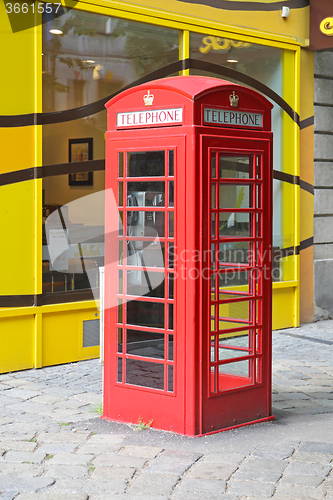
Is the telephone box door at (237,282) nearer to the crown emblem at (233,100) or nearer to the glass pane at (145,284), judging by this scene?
the crown emblem at (233,100)

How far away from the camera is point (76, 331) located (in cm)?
670

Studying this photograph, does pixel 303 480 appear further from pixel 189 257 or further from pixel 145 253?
pixel 145 253

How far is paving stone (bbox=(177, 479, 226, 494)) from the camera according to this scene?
3523mm

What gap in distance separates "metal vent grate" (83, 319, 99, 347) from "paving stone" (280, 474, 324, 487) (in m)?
3.47

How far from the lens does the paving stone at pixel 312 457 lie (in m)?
3.95

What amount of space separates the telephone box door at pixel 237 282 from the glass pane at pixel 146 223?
0.33 m

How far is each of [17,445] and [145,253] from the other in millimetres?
1552

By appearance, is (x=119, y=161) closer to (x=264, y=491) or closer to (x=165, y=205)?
(x=165, y=205)

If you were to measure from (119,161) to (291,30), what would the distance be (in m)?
5.13

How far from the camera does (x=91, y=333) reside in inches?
269

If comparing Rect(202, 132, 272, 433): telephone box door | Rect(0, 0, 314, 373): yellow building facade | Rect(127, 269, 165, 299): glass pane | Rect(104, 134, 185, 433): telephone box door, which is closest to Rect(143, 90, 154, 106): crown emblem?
Rect(104, 134, 185, 433): telephone box door

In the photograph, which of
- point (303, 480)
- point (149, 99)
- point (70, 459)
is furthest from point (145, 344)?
point (149, 99)

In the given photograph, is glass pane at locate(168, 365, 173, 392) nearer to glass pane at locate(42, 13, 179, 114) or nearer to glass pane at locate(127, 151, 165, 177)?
glass pane at locate(127, 151, 165, 177)

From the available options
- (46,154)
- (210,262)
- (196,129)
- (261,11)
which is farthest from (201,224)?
(261,11)
